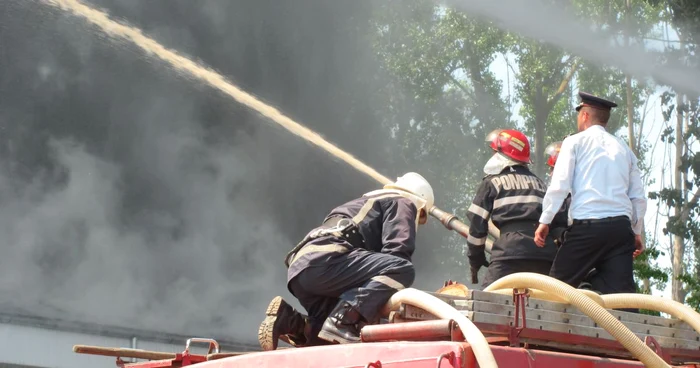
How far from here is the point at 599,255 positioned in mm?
5035

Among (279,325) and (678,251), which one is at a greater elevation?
(678,251)

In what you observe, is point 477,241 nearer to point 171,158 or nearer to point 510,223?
point 510,223

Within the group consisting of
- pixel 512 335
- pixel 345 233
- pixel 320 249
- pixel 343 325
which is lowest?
pixel 512 335

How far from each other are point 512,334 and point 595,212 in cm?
174

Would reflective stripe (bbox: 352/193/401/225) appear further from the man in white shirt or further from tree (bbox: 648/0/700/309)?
tree (bbox: 648/0/700/309)

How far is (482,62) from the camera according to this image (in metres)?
22.5

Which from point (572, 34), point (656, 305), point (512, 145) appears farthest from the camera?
point (572, 34)

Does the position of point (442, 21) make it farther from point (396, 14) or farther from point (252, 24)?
point (252, 24)

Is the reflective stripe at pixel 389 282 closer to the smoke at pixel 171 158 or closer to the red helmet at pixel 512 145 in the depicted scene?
the red helmet at pixel 512 145

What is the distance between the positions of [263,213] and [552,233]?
1025 cm

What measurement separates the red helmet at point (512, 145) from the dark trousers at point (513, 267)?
2.29 ft

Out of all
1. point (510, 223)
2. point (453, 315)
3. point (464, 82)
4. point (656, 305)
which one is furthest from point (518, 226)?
point (464, 82)

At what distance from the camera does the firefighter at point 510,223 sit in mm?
5859

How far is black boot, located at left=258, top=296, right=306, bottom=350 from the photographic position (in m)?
4.63
